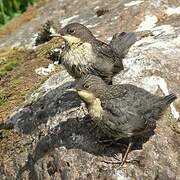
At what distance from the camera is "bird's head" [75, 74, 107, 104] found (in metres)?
6.52

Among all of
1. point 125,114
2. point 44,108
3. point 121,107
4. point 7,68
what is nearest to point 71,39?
point 44,108

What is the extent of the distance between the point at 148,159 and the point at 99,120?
0.71m

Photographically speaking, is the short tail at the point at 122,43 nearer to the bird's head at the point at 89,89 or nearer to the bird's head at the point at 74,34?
the bird's head at the point at 74,34

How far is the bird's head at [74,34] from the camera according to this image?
746 cm

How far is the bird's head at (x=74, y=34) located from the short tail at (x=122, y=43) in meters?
0.58

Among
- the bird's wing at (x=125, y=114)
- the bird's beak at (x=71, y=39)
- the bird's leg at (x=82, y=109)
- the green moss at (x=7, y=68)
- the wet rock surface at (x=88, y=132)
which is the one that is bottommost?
the green moss at (x=7, y=68)

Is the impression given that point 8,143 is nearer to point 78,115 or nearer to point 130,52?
point 78,115

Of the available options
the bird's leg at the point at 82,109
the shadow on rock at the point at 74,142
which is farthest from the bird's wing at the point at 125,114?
the bird's leg at the point at 82,109

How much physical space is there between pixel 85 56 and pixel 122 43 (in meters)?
0.78

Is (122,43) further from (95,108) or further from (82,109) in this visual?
(95,108)

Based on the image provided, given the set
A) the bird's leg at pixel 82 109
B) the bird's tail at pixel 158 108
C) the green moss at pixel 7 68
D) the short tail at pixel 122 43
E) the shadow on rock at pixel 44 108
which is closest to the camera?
the bird's tail at pixel 158 108

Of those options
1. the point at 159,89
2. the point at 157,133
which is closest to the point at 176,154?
the point at 157,133

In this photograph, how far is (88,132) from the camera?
22.7 ft

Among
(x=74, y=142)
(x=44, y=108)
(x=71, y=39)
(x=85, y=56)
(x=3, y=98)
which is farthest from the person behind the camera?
(x=3, y=98)
